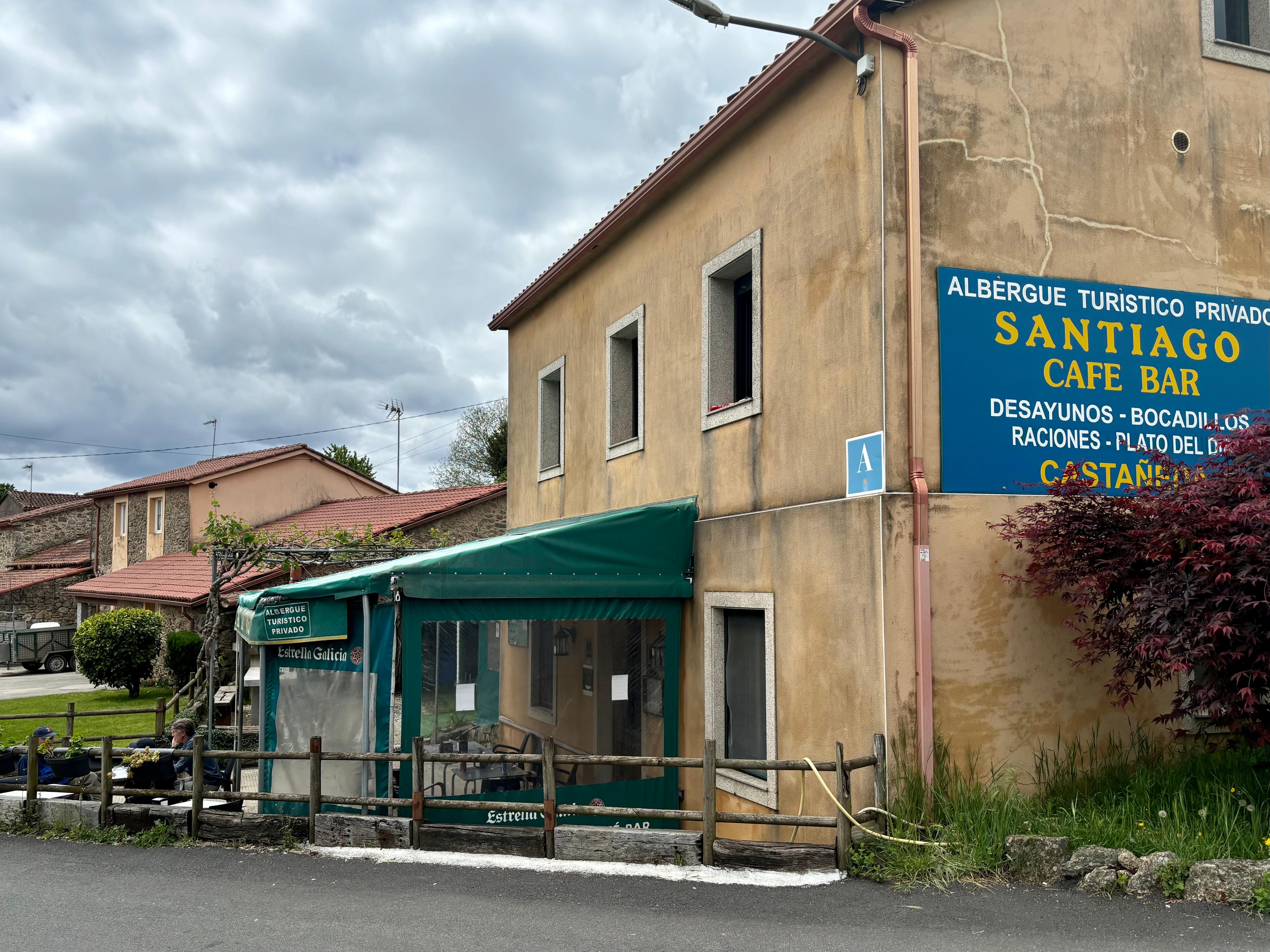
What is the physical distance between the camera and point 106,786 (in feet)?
32.9

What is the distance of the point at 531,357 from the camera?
15.6 metres

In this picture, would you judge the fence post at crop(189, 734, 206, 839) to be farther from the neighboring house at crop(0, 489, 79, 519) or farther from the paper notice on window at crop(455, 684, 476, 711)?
the neighboring house at crop(0, 489, 79, 519)

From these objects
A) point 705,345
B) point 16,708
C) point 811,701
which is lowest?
point 16,708

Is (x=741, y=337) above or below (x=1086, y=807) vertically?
above

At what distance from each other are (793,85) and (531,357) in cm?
750

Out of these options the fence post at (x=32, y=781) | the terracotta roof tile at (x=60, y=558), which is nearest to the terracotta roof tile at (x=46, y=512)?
the terracotta roof tile at (x=60, y=558)

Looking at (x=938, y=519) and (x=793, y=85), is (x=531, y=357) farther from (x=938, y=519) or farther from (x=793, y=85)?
(x=938, y=519)

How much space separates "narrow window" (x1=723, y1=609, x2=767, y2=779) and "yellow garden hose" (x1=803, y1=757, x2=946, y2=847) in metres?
1.67

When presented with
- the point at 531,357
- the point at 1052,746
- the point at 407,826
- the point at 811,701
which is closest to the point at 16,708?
the point at 531,357

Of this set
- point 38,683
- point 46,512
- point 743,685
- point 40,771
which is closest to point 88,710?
point 38,683

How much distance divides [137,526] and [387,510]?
10278 mm

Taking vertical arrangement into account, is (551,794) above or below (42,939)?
above

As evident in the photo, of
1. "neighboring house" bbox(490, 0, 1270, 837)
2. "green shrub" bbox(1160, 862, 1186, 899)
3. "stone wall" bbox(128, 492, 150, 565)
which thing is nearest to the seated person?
"neighboring house" bbox(490, 0, 1270, 837)

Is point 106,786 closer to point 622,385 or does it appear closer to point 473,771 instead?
point 473,771
